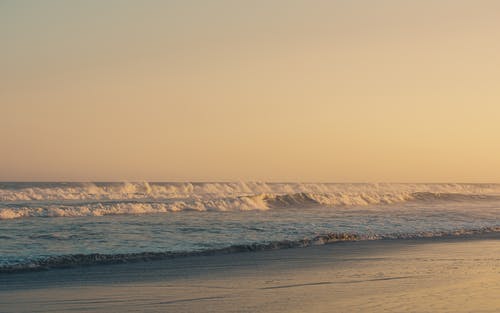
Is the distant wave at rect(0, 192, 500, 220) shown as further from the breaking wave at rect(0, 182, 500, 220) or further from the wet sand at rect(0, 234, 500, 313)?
the wet sand at rect(0, 234, 500, 313)

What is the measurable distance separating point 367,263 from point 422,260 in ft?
4.42

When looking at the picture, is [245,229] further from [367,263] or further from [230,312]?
[230,312]

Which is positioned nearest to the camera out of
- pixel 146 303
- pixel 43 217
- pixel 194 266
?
pixel 146 303

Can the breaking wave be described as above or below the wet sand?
above

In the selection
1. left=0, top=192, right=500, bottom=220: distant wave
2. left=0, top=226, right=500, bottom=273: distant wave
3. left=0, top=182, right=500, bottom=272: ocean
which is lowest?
left=0, top=226, right=500, bottom=273: distant wave

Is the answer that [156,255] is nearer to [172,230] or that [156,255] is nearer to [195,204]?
[172,230]

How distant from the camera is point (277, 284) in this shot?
1121 cm

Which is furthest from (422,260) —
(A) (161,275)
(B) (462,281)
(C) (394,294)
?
(A) (161,275)

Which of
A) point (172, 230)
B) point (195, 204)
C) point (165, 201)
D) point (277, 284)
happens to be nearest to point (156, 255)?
point (277, 284)

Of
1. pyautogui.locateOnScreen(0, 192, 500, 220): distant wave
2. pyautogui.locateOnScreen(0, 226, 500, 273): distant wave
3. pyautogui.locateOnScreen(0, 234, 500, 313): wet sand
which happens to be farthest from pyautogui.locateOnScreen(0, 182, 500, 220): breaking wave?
pyautogui.locateOnScreen(0, 234, 500, 313): wet sand

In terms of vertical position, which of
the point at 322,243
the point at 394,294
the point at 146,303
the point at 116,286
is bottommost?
A: the point at 394,294

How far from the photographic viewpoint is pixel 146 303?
31.3ft

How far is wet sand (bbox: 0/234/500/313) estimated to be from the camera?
9.17 meters

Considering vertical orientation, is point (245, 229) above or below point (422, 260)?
above
